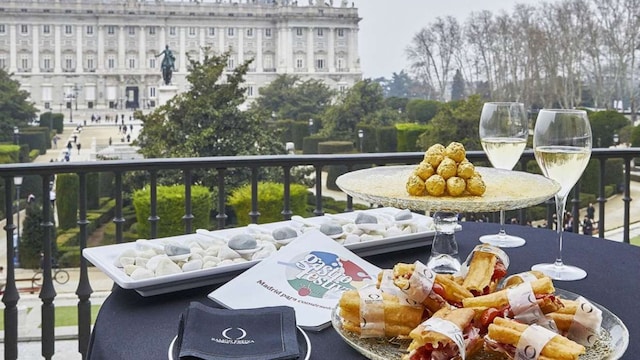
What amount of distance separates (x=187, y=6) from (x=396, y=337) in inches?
1855

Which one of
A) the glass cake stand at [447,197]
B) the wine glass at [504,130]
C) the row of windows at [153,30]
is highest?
the row of windows at [153,30]

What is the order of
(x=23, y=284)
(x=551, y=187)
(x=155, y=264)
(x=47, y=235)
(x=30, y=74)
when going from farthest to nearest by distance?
(x=30, y=74)
(x=23, y=284)
(x=47, y=235)
(x=551, y=187)
(x=155, y=264)

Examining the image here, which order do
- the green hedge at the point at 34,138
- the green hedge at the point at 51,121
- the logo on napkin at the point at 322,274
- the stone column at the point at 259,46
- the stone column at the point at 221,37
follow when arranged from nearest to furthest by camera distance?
the logo on napkin at the point at 322,274 < the green hedge at the point at 34,138 < the green hedge at the point at 51,121 < the stone column at the point at 221,37 < the stone column at the point at 259,46

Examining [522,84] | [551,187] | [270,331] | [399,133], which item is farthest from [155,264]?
[522,84]

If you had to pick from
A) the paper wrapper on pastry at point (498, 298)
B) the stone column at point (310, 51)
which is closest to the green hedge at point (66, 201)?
the paper wrapper on pastry at point (498, 298)

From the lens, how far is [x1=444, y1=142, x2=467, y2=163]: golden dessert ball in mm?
1039

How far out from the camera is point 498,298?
0.68 metres

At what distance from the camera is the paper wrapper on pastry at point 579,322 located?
2.18 feet

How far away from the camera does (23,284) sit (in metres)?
9.38

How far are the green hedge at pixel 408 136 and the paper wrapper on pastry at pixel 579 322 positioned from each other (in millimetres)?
19882

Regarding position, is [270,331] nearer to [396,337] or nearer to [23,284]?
[396,337]

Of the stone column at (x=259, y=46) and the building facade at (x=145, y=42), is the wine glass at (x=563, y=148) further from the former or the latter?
the stone column at (x=259, y=46)

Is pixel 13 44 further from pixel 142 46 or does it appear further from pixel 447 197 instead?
pixel 447 197

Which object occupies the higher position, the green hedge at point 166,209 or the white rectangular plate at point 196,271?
the white rectangular plate at point 196,271
